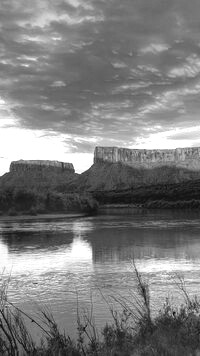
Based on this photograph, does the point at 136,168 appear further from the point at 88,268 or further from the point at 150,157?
the point at 88,268

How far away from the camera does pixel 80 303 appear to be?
9.36m

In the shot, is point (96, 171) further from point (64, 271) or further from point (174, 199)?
point (64, 271)

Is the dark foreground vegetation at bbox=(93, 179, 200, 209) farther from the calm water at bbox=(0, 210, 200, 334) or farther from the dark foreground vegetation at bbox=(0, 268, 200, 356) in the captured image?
the dark foreground vegetation at bbox=(0, 268, 200, 356)

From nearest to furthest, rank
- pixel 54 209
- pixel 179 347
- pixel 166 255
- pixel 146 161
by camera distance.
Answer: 1. pixel 179 347
2. pixel 166 255
3. pixel 54 209
4. pixel 146 161

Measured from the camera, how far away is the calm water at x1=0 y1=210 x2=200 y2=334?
381 inches

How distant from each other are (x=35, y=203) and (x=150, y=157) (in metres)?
135

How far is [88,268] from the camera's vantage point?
45.7 feet

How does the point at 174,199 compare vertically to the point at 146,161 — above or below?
below

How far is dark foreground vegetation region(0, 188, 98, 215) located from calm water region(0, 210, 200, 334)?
28.3 m

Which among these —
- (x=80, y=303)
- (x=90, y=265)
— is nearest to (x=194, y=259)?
(x=90, y=265)

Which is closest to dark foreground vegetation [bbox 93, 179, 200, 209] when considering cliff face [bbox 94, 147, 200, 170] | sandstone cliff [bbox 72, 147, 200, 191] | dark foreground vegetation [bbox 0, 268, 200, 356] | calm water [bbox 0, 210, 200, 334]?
sandstone cliff [bbox 72, 147, 200, 191]

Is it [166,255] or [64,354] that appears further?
[166,255]

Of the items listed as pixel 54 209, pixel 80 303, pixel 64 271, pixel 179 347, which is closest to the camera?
pixel 179 347

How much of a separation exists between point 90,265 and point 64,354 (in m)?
8.57
